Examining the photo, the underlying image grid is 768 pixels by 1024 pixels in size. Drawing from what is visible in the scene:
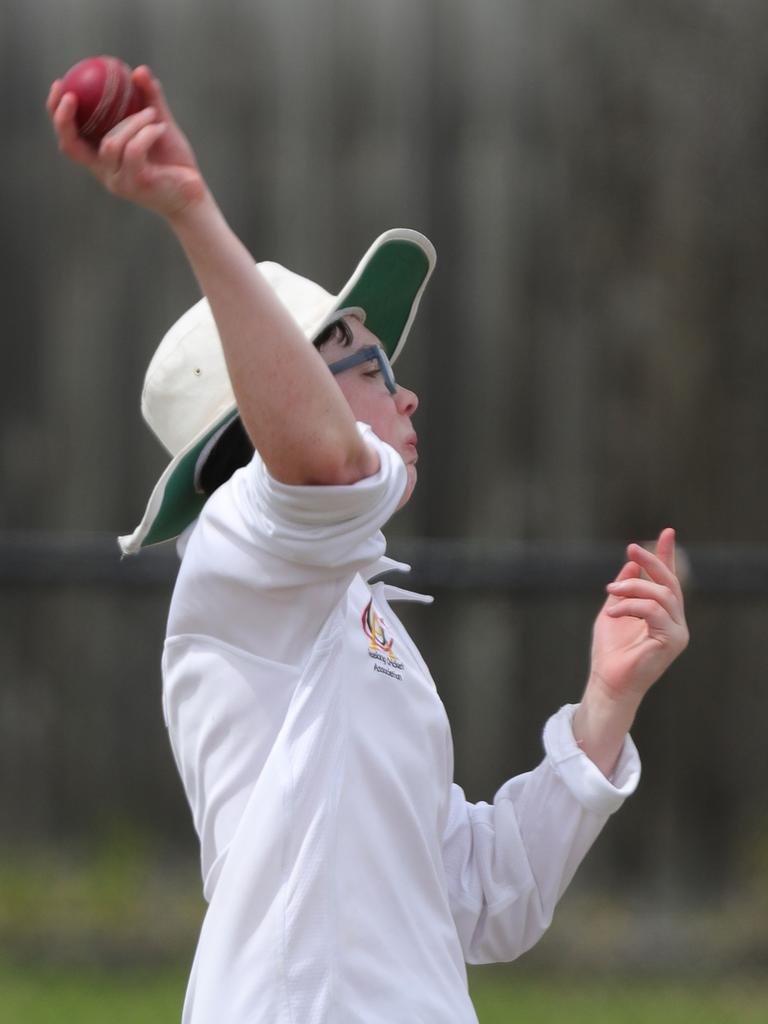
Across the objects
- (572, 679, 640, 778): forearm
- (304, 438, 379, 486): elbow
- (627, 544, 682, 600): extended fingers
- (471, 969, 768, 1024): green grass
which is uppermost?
(304, 438, 379, 486): elbow

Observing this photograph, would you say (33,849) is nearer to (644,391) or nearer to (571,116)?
(644,391)

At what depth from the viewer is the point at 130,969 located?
14.3 ft

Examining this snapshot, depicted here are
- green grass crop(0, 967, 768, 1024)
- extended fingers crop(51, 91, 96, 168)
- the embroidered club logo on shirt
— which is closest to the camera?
extended fingers crop(51, 91, 96, 168)

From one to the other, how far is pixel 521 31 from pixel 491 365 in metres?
0.89

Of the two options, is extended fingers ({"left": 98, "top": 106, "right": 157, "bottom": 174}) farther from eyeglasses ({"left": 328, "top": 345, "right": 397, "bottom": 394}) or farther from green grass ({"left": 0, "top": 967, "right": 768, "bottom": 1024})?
green grass ({"left": 0, "top": 967, "right": 768, "bottom": 1024})

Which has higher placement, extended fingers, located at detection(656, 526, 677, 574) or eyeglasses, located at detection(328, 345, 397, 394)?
eyeglasses, located at detection(328, 345, 397, 394)

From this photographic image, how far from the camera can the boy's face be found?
205cm

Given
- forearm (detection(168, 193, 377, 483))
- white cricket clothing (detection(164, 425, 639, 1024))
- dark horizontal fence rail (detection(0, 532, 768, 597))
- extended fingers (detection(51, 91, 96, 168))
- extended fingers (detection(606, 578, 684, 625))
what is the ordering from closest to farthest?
extended fingers (detection(51, 91, 96, 168))
forearm (detection(168, 193, 377, 483))
white cricket clothing (detection(164, 425, 639, 1024))
extended fingers (detection(606, 578, 684, 625))
dark horizontal fence rail (detection(0, 532, 768, 597))

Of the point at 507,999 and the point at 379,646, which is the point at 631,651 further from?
the point at 507,999

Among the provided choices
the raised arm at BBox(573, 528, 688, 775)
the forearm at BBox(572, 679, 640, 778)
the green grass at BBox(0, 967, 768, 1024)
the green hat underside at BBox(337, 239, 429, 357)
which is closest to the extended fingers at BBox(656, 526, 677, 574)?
the raised arm at BBox(573, 528, 688, 775)

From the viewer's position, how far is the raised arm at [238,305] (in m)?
1.48

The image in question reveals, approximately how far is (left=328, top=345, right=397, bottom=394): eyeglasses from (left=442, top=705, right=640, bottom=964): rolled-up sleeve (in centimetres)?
49

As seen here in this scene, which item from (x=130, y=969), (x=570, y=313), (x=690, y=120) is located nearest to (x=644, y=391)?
(x=570, y=313)

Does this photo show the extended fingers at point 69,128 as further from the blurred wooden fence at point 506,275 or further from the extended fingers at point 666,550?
the blurred wooden fence at point 506,275
